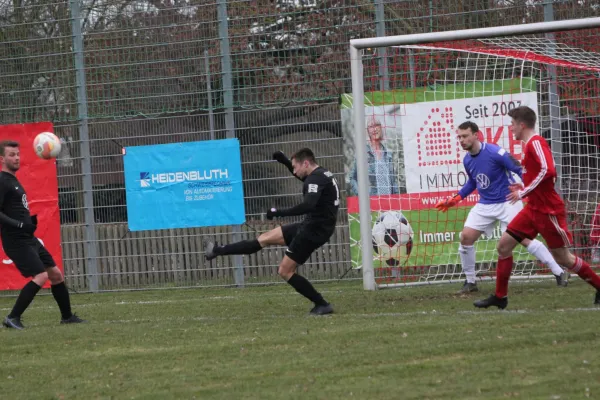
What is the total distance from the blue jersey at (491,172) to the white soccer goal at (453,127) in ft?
5.80

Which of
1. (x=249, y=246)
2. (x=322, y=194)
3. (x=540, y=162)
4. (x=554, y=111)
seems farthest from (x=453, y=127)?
(x=540, y=162)

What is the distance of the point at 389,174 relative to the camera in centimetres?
1488

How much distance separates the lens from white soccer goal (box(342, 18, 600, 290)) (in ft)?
46.3

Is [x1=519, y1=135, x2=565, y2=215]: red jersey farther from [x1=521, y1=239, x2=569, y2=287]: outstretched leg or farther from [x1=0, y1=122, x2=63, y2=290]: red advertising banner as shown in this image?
[x1=0, y1=122, x2=63, y2=290]: red advertising banner

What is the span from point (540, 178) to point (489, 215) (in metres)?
2.82

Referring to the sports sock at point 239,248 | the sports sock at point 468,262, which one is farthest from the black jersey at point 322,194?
the sports sock at point 468,262

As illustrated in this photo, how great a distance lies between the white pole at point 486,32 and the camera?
1229 cm

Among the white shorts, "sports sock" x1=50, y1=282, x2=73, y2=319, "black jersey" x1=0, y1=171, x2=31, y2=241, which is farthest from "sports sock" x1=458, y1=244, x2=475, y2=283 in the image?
"black jersey" x1=0, y1=171, x2=31, y2=241

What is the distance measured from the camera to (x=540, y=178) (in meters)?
9.84

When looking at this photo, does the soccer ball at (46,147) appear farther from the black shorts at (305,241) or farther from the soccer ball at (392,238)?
the soccer ball at (392,238)

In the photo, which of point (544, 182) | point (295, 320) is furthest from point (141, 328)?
point (544, 182)

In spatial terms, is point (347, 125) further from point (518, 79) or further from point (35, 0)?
point (35, 0)

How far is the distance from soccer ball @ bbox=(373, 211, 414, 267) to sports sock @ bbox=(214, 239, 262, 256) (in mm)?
3432

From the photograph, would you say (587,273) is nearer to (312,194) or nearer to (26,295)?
(312,194)
